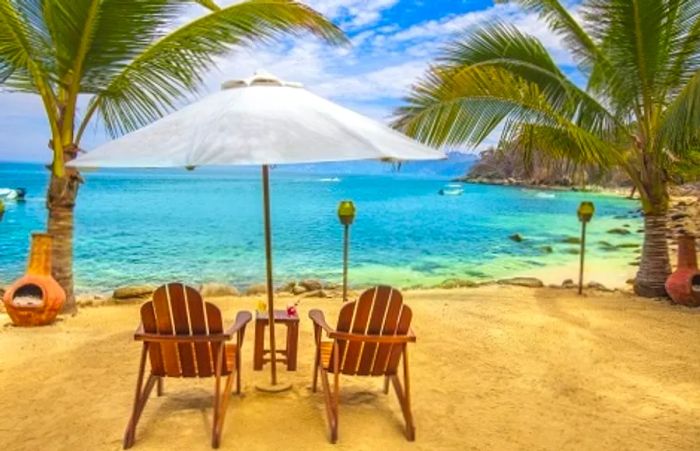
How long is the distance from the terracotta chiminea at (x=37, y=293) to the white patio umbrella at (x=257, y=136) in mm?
3107

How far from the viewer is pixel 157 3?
5.86 metres

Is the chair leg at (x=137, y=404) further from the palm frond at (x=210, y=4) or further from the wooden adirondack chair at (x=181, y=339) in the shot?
the palm frond at (x=210, y=4)

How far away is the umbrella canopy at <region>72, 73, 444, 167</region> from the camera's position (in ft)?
9.05

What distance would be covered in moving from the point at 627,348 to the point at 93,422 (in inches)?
169

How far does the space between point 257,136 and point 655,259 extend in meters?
6.53

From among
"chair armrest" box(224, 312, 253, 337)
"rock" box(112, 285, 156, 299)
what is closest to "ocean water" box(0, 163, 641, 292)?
"rock" box(112, 285, 156, 299)

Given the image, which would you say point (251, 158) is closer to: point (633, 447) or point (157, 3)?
point (633, 447)

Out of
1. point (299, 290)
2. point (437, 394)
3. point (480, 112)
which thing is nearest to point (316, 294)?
point (299, 290)

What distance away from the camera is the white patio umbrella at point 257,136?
2.76 m

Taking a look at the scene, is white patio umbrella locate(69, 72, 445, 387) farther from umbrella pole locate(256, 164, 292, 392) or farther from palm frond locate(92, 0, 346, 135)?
palm frond locate(92, 0, 346, 135)

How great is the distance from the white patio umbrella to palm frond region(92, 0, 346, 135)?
9.66 ft

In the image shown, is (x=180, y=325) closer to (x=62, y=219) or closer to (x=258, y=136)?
(x=258, y=136)

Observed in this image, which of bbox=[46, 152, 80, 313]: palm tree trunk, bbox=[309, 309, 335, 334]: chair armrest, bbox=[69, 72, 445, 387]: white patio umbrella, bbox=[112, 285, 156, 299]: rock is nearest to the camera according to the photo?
bbox=[69, 72, 445, 387]: white patio umbrella

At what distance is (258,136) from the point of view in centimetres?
285
